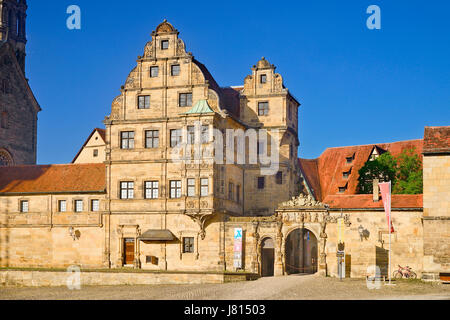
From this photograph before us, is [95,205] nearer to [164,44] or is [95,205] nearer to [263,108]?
[164,44]

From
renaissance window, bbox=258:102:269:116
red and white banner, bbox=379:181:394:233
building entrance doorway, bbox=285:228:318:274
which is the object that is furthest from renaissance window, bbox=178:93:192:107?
red and white banner, bbox=379:181:394:233

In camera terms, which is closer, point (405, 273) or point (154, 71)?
point (405, 273)

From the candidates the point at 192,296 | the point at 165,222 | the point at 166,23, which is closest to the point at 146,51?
the point at 166,23

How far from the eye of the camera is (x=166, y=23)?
2269 inches

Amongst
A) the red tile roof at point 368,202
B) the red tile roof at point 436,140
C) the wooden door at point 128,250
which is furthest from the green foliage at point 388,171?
the wooden door at point 128,250

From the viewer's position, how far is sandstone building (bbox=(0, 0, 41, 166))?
252 feet

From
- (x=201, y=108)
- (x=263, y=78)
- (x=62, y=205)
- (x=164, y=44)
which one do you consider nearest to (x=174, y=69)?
(x=164, y=44)

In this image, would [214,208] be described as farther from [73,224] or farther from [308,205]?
[73,224]

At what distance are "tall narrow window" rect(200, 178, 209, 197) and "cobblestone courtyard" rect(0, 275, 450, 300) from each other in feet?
32.7

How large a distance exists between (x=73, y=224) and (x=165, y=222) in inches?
299

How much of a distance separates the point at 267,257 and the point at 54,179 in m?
17.6

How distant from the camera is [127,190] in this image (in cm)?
5741

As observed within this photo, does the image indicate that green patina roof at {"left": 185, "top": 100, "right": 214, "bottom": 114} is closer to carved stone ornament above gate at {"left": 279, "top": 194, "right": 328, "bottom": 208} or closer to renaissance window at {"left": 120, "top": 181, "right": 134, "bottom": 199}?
renaissance window at {"left": 120, "top": 181, "right": 134, "bottom": 199}
